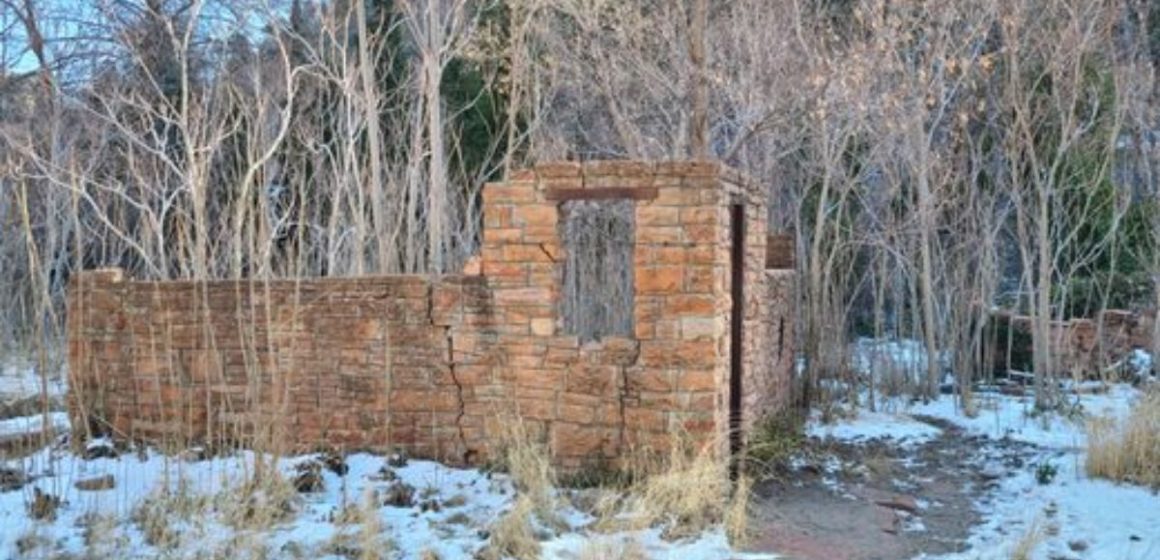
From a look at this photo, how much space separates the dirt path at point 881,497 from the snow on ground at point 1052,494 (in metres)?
0.16

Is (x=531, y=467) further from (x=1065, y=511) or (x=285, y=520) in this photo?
(x=1065, y=511)

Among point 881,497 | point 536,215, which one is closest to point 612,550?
point 536,215

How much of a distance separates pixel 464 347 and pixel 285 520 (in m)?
1.64

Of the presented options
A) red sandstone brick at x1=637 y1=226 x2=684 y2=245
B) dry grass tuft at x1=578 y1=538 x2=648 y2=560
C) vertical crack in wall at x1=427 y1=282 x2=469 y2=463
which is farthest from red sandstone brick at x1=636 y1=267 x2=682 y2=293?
dry grass tuft at x1=578 y1=538 x2=648 y2=560

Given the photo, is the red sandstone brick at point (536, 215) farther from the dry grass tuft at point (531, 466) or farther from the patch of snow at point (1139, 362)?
the patch of snow at point (1139, 362)

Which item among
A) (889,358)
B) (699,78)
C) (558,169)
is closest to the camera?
(558,169)

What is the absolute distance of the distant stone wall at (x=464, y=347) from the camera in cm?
618

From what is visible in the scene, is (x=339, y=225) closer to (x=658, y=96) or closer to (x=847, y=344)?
(x=658, y=96)

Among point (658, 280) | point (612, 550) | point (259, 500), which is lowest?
point (612, 550)

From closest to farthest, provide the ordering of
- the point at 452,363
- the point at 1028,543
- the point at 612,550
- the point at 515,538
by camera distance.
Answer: the point at 612,550
the point at 515,538
the point at 1028,543
the point at 452,363

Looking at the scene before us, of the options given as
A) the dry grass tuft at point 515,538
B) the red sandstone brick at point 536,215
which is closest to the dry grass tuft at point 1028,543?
the dry grass tuft at point 515,538

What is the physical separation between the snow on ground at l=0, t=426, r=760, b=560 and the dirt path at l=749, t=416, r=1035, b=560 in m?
0.53

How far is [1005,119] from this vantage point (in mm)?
10766

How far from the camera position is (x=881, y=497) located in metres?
6.62
